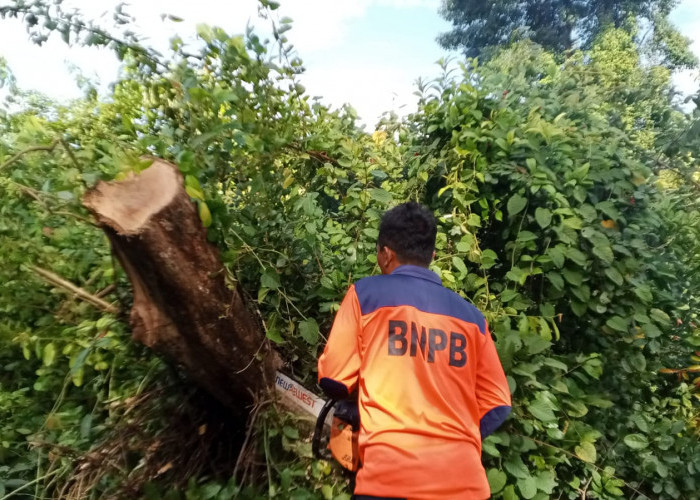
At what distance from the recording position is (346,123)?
2.68 metres

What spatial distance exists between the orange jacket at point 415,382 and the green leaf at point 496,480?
38 centimetres

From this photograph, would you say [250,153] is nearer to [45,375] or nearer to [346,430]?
[346,430]

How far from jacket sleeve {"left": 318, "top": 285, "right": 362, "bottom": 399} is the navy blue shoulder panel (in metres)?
0.06

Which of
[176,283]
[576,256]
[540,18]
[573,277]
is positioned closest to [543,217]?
[576,256]

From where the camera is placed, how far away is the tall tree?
68.1 feet

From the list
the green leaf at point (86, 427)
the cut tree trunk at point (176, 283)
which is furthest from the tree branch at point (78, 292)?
the green leaf at point (86, 427)

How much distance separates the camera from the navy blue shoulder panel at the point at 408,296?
1553 mm

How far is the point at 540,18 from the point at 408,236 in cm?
2564

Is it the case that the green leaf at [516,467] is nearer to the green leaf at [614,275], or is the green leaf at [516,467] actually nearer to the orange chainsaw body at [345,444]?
the orange chainsaw body at [345,444]

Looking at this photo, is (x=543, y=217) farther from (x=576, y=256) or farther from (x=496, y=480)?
(x=496, y=480)

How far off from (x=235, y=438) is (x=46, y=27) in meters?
2.09

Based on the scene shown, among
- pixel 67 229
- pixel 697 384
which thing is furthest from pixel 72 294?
pixel 697 384

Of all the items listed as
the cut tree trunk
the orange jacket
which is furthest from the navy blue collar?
the cut tree trunk

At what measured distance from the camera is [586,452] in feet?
7.07
